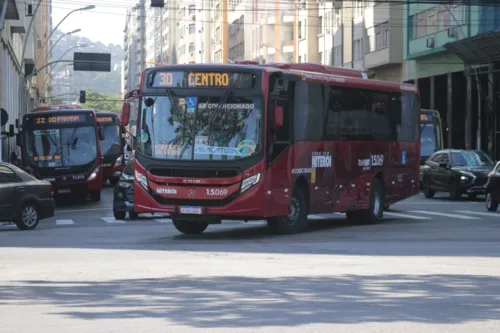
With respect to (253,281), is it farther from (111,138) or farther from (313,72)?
(111,138)

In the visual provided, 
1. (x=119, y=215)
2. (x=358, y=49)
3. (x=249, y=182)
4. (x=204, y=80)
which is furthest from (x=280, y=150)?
(x=358, y=49)

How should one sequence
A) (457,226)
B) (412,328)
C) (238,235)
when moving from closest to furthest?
(412,328) < (238,235) < (457,226)

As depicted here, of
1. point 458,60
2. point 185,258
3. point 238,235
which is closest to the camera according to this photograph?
point 185,258

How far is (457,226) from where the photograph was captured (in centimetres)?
2522

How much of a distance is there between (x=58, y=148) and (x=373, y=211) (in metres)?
17.7

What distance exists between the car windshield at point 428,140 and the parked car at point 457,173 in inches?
290

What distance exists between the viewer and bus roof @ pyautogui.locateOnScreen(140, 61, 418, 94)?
21203 mm

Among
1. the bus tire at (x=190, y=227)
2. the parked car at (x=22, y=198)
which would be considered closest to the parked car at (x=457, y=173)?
the parked car at (x=22, y=198)

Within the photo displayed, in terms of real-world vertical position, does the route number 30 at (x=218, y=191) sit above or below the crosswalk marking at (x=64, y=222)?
above

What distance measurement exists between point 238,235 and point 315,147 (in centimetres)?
223

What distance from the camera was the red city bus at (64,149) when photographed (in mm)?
40906

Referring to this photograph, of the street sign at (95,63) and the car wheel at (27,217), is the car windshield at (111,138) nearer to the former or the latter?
the car wheel at (27,217)

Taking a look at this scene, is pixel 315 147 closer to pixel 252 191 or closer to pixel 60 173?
pixel 252 191

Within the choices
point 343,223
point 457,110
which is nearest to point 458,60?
point 457,110
